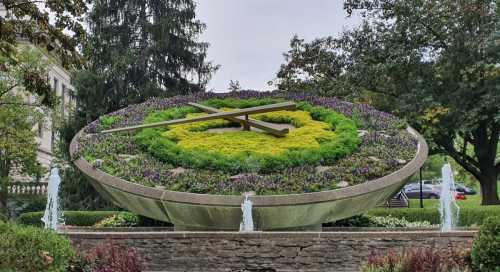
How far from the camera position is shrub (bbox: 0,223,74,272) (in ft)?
17.6

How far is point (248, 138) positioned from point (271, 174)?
57.7 inches

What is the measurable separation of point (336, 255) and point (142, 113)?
546 centimetres

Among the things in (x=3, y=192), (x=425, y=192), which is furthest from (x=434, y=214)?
(x=425, y=192)

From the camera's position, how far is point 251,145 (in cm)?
1006

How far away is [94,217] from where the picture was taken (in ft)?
55.9

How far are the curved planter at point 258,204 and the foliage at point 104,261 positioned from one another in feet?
6.34

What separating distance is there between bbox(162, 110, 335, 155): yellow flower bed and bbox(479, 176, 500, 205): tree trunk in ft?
38.5

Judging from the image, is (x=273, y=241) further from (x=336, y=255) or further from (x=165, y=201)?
(x=165, y=201)

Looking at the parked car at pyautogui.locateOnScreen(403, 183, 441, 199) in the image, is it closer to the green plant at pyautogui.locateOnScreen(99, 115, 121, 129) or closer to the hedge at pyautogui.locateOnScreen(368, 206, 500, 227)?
the hedge at pyautogui.locateOnScreen(368, 206, 500, 227)

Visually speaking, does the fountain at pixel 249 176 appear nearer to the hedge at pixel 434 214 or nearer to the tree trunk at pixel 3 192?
the hedge at pixel 434 214

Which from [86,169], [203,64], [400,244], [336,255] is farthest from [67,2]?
[203,64]

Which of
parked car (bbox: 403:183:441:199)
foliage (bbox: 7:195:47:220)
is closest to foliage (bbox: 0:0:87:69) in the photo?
foliage (bbox: 7:195:47:220)

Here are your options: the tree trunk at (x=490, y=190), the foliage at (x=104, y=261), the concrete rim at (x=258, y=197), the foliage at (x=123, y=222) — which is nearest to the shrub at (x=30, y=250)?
the foliage at (x=104, y=261)

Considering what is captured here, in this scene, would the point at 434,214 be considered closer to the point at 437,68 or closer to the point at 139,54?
the point at 437,68
